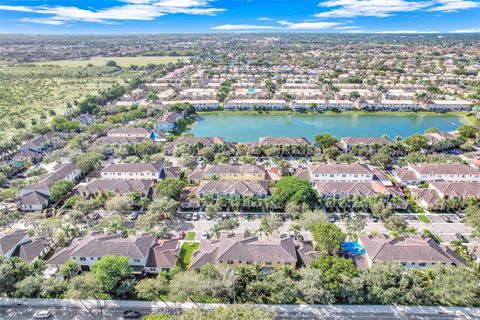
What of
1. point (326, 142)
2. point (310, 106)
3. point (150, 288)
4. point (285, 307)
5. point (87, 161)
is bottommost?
point (285, 307)

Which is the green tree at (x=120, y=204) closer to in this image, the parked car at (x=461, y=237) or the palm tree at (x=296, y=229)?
the palm tree at (x=296, y=229)

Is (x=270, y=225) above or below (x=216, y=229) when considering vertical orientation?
above

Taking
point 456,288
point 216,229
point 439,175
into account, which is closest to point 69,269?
point 216,229

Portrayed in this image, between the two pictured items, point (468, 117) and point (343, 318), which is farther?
point (468, 117)

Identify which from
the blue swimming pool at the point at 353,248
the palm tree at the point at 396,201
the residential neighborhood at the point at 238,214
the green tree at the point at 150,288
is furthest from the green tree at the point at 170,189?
the palm tree at the point at 396,201

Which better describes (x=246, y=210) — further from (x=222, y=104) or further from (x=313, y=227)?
(x=222, y=104)

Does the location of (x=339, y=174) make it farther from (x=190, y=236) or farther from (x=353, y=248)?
(x=190, y=236)

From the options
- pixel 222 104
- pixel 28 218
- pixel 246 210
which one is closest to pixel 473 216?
pixel 246 210
